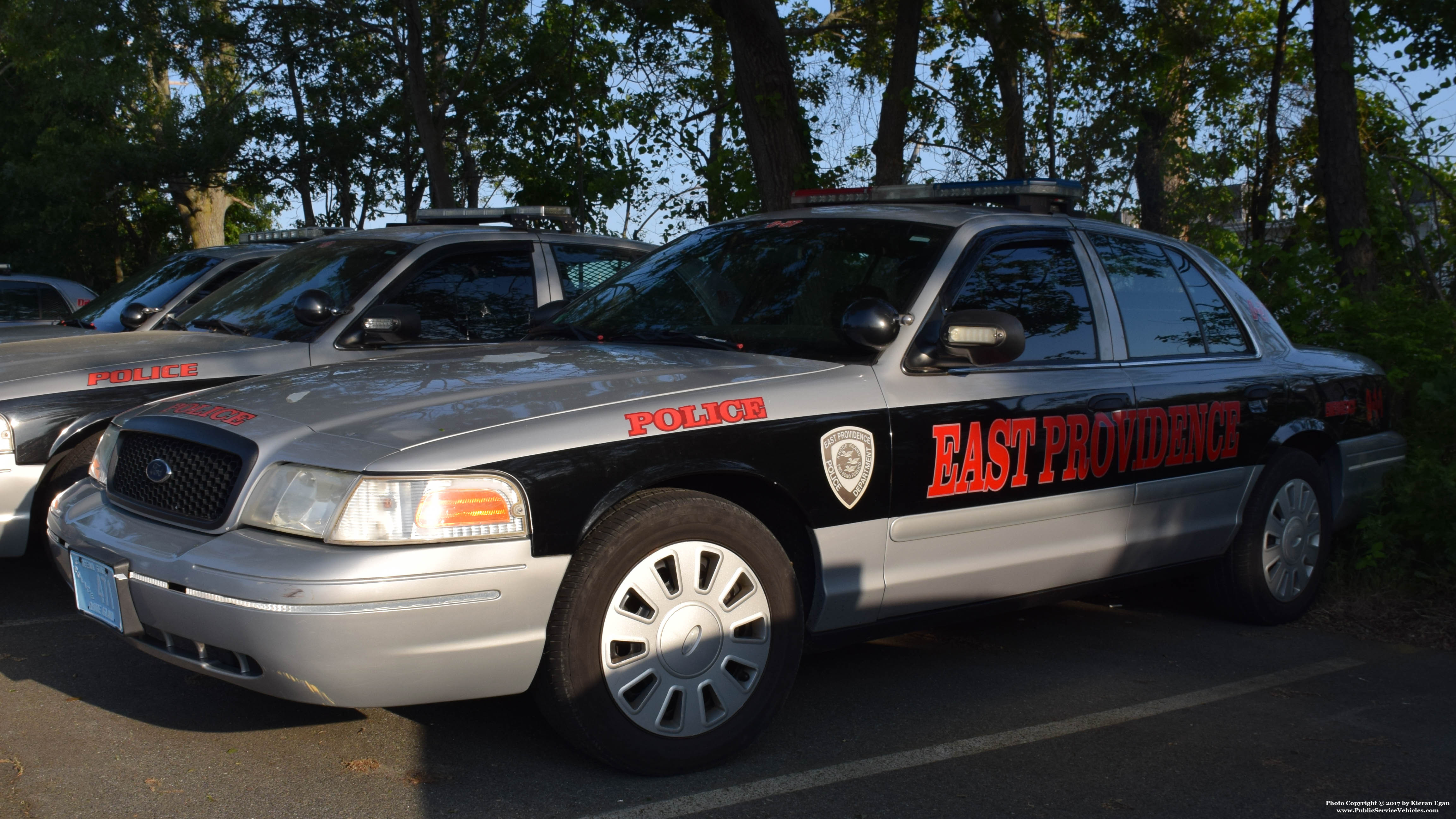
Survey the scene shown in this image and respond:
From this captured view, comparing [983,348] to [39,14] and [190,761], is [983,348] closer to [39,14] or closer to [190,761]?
→ [190,761]

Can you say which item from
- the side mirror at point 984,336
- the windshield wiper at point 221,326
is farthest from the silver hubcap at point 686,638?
the windshield wiper at point 221,326

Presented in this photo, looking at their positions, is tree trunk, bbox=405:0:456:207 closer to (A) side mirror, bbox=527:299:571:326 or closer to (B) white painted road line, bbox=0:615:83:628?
(A) side mirror, bbox=527:299:571:326

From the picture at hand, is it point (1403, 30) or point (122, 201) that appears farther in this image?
point (122, 201)

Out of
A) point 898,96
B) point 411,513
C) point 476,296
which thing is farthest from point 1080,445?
point 898,96

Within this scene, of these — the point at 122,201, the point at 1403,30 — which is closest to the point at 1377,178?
the point at 1403,30

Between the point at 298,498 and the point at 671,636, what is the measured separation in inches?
41.5

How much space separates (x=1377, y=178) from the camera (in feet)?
28.6

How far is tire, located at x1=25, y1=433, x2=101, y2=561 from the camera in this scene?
508 cm

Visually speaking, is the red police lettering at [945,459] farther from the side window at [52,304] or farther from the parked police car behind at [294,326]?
the side window at [52,304]

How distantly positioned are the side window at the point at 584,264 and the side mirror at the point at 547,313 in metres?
1.58

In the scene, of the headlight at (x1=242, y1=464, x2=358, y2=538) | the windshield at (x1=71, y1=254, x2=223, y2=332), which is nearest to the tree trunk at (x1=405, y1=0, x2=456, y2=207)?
the windshield at (x1=71, y1=254, x2=223, y2=332)

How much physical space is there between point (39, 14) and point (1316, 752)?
67.1 ft

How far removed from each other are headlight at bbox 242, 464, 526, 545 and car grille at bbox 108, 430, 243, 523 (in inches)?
9.4

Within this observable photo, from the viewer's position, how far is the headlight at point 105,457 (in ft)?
12.9
